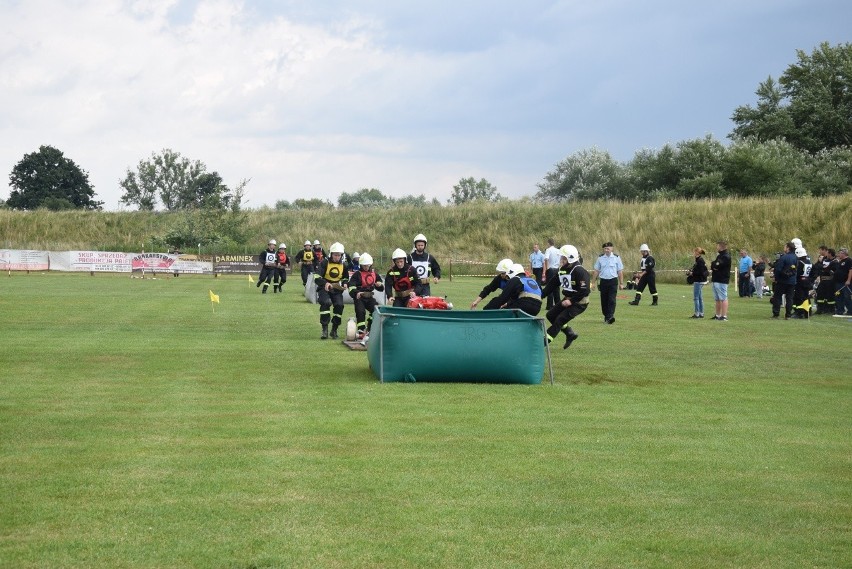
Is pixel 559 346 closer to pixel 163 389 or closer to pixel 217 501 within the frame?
pixel 163 389

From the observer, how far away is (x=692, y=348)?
20.1 meters

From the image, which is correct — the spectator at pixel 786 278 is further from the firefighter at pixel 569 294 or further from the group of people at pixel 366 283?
the group of people at pixel 366 283

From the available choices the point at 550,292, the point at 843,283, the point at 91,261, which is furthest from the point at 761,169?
the point at 550,292

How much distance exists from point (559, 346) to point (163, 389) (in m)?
8.97

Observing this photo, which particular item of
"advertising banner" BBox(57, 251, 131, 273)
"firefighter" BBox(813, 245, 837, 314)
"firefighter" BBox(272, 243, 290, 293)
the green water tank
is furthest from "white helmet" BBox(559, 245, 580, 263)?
"advertising banner" BBox(57, 251, 131, 273)

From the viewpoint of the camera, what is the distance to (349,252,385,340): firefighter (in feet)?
66.2

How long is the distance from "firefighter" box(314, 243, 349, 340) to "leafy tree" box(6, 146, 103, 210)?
96745 mm

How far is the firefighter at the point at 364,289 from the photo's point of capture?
66.2 ft

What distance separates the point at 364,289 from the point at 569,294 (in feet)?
13.2

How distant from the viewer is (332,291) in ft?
69.2

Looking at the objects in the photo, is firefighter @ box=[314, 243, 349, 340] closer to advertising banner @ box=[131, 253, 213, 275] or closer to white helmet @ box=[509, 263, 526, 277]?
white helmet @ box=[509, 263, 526, 277]

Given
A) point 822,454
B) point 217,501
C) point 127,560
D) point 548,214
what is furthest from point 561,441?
point 548,214

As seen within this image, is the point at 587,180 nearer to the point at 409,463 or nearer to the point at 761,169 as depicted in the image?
the point at 761,169

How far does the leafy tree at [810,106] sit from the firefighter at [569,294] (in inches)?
2536
